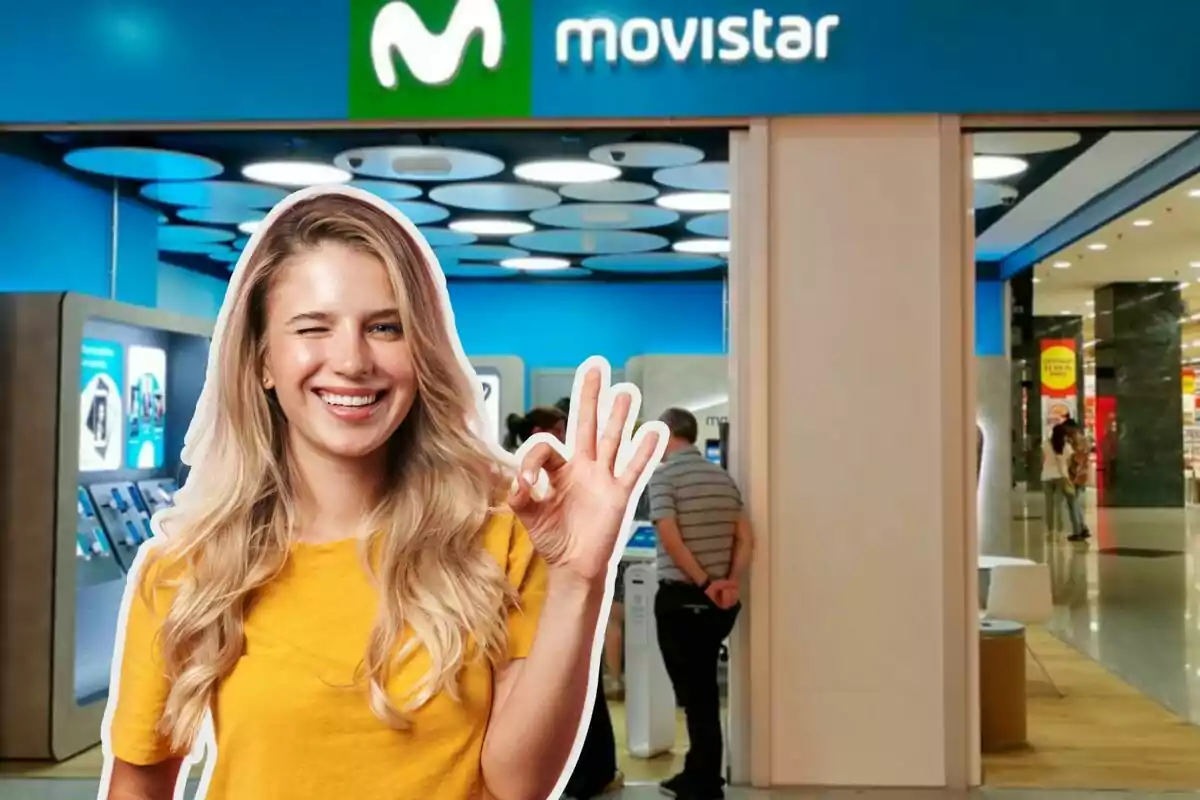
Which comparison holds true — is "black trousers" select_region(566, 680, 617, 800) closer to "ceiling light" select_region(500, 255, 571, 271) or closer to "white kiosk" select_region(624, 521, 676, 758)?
"white kiosk" select_region(624, 521, 676, 758)

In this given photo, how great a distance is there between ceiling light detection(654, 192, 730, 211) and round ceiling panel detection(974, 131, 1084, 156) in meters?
1.43

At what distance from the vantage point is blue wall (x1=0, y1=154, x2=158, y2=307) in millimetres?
5039

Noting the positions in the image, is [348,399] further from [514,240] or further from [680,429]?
[514,240]

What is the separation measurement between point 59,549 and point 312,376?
3.76m

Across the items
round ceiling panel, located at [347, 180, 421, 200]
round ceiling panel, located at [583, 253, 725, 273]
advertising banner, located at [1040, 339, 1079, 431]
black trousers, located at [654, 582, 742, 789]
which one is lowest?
black trousers, located at [654, 582, 742, 789]

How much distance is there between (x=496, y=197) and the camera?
268 inches

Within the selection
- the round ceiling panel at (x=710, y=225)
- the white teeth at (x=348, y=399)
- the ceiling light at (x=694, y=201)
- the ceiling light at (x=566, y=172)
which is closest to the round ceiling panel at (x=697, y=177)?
the ceiling light at (x=694, y=201)

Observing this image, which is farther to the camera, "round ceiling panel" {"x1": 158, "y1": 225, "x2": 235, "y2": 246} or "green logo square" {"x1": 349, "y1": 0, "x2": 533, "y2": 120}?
"round ceiling panel" {"x1": 158, "y1": 225, "x2": 235, "y2": 246}

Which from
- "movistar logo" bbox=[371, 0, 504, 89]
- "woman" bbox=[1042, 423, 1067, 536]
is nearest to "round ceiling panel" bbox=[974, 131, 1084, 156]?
"movistar logo" bbox=[371, 0, 504, 89]

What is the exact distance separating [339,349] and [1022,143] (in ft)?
15.3

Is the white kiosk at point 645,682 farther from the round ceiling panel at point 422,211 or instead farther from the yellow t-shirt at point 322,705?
the yellow t-shirt at point 322,705

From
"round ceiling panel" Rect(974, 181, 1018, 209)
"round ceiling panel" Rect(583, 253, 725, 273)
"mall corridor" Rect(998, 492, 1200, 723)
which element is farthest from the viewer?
Result: "round ceiling panel" Rect(583, 253, 725, 273)

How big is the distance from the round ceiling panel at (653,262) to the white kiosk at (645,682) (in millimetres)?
4040

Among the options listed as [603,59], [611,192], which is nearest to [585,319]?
[611,192]
